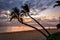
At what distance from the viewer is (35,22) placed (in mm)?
31250

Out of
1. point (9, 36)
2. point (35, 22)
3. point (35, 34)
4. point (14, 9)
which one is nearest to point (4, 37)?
point (9, 36)

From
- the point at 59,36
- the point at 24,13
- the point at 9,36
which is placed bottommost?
the point at 9,36

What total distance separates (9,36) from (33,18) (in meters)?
25.3

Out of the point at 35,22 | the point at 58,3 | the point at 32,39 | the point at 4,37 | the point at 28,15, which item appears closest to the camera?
the point at 58,3

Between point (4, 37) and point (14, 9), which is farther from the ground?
point (14, 9)

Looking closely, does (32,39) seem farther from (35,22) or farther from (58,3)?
(58,3)

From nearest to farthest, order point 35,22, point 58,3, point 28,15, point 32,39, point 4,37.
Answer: point 58,3 → point 28,15 → point 35,22 → point 32,39 → point 4,37

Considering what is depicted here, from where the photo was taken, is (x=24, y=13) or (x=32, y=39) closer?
(x=24, y=13)

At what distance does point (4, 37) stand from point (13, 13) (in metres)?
26.3

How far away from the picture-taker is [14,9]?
90.7 ft

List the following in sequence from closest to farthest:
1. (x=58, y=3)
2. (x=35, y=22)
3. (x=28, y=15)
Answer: (x=58, y=3) < (x=28, y=15) < (x=35, y=22)

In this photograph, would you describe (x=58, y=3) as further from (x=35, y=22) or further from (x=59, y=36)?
(x=35, y=22)

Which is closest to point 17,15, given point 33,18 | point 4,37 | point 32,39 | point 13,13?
point 13,13

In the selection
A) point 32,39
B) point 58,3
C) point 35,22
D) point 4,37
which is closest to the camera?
point 58,3
